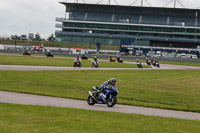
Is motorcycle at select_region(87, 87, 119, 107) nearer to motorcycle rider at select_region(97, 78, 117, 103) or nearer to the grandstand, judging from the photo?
motorcycle rider at select_region(97, 78, 117, 103)

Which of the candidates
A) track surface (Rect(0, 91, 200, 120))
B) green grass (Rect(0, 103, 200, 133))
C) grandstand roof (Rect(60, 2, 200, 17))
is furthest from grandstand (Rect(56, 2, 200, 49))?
green grass (Rect(0, 103, 200, 133))

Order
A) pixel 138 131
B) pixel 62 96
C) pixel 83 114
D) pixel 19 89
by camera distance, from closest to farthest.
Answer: pixel 138 131
pixel 83 114
pixel 62 96
pixel 19 89

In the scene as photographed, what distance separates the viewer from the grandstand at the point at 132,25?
120 meters

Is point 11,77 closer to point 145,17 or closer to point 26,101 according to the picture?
point 26,101

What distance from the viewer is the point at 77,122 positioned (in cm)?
1011

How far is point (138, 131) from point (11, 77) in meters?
17.6

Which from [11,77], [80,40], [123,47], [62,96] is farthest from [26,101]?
[80,40]

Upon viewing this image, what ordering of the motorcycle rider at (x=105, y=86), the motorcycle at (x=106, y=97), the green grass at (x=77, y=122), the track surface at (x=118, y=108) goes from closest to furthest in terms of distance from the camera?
the green grass at (x=77, y=122), the track surface at (x=118, y=108), the motorcycle rider at (x=105, y=86), the motorcycle at (x=106, y=97)

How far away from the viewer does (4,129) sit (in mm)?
8594

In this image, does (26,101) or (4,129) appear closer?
(4,129)

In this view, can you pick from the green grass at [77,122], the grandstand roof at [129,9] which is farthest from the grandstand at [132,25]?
the green grass at [77,122]

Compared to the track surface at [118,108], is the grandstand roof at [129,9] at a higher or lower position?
higher

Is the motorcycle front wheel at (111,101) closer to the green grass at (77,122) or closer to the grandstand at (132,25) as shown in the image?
the green grass at (77,122)

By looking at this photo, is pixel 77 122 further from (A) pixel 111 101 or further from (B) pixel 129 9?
(B) pixel 129 9
